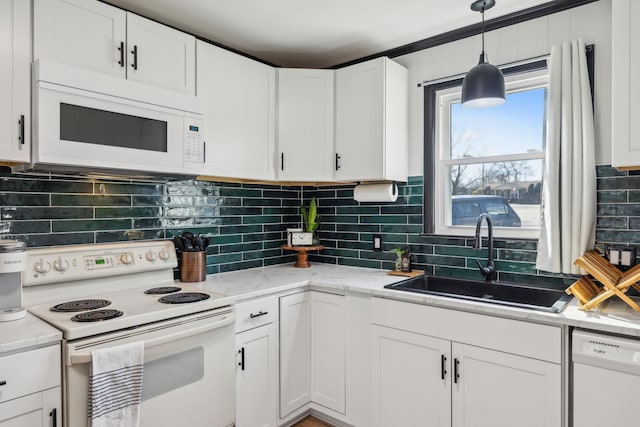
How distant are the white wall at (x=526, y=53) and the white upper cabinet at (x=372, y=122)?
0.24 ft

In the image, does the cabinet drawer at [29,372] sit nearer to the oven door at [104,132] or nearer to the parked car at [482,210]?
the oven door at [104,132]

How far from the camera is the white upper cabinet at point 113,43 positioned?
175cm

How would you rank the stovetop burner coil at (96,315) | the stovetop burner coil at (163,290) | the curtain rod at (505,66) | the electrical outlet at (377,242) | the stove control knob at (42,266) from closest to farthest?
the stovetop burner coil at (96,315)
the stove control knob at (42,266)
the stovetop burner coil at (163,290)
the curtain rod at (505,66)
the electrical outlet at (377,242)

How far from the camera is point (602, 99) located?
2.03 m

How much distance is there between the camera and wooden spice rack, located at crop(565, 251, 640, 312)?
5.41ft

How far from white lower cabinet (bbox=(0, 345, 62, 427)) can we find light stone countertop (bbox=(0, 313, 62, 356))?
0.08 ft

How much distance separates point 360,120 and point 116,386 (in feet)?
6.42

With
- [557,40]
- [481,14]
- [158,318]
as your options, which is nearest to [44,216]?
[158,318]

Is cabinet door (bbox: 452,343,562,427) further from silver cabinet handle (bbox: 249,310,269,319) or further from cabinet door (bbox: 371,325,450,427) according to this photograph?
silver cabinet handle (bbox: 249,310,269,319)

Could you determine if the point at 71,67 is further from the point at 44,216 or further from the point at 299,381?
the point at 299,381

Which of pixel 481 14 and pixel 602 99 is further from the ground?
pixel 481 14

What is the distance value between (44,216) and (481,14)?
253 centimetres

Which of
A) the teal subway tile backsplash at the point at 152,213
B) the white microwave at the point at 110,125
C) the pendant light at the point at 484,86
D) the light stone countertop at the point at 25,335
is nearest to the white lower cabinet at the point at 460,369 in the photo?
the pendant light at the point at 484,86

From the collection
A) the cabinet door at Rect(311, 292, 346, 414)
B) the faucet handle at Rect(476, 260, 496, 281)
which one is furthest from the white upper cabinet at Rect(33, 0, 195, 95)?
the faucet handle at Rect(476, 260, 496, 281)
